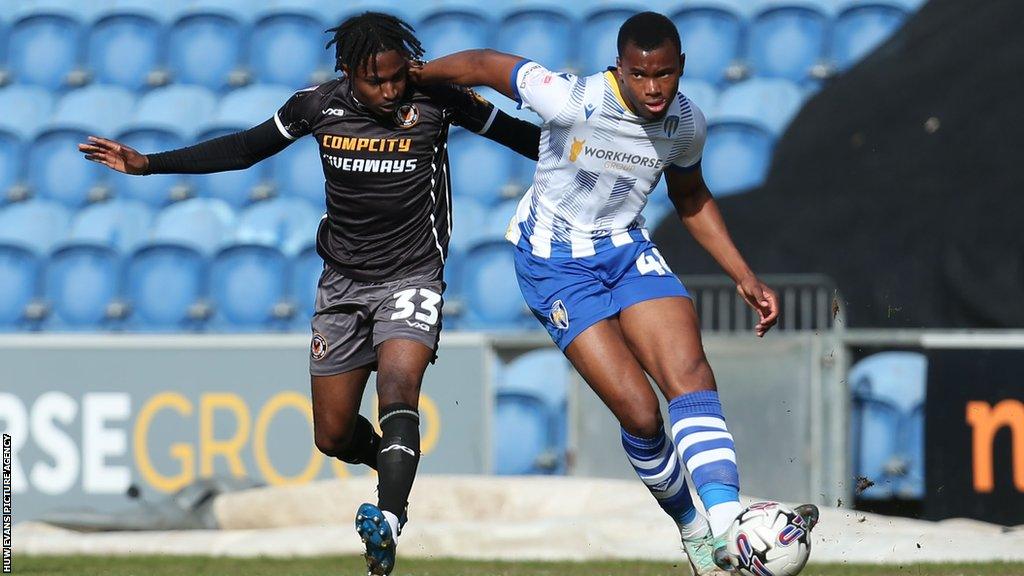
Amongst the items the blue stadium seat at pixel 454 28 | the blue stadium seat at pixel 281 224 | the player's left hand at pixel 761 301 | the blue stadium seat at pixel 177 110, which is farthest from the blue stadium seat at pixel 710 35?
the player's left hand at pixel 761 301

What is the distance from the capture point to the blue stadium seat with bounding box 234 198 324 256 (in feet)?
42.2

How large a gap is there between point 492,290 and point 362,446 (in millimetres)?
5726

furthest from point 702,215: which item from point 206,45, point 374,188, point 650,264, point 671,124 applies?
point 206,45

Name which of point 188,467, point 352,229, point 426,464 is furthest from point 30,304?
point 352,229

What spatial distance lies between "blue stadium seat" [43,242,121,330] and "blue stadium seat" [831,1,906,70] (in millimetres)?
6448

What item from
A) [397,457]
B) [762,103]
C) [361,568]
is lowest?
[361,568]

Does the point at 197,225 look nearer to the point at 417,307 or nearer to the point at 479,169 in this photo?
the point at 479,169

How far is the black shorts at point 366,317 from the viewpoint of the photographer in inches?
233

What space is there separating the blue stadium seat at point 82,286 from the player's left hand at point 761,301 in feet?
28.1

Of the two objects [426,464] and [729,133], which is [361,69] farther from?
[729,133]

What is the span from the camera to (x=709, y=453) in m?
5.20

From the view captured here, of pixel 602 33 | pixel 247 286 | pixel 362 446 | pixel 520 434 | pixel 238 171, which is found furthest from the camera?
pixel 602 33

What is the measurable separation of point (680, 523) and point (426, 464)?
14.5ft

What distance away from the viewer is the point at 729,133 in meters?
12.8
